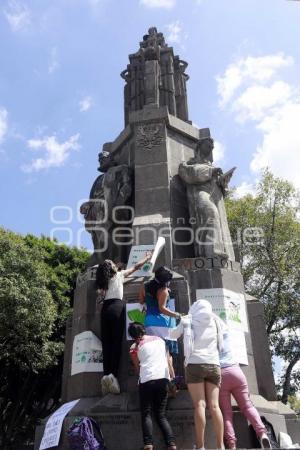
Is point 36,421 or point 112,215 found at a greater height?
point 112,215

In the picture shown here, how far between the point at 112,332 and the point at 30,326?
35.8ft

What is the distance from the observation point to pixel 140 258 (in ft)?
25.7

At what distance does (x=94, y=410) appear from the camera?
5.96m

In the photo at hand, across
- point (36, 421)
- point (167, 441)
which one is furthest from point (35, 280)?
point (167, 441)

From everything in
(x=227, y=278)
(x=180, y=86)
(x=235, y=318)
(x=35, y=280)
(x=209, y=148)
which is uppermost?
(x=180, y=86)

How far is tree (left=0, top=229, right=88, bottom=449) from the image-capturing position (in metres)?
16.1

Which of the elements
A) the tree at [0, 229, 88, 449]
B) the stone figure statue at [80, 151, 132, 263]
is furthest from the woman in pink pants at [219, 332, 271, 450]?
the tree at [0, 229, 88, 449]

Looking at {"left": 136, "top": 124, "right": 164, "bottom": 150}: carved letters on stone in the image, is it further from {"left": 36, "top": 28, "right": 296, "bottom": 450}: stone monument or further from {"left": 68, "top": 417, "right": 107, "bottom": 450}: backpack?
{"left": 68, "top": 417, "right": 107, "bottom": 450}: backpack

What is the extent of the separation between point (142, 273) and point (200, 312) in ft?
7.46

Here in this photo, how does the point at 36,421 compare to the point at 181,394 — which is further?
the point at 36,421

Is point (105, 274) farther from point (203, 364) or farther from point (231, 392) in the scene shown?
point (231, 392)

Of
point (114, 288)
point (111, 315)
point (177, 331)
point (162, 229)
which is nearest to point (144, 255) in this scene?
point (162, 229)

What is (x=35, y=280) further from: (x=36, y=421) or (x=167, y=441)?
(x=167, y=441)

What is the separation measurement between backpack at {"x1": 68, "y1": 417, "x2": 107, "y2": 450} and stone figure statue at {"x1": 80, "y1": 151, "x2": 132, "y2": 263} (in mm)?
4207
